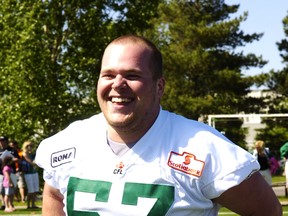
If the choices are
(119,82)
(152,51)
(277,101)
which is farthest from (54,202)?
(277,101)

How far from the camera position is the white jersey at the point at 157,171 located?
3.96 metres

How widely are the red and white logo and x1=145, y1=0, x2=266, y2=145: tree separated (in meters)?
54.2

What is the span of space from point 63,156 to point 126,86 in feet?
1.64

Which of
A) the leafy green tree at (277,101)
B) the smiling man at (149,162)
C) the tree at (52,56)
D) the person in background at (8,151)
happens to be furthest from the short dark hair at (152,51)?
the leafy green tree at (277,101)

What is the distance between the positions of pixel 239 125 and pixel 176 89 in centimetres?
479

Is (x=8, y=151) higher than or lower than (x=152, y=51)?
higher

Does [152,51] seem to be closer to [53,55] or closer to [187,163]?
[187,163]

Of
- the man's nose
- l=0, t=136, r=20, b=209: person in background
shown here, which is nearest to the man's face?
the man's nose

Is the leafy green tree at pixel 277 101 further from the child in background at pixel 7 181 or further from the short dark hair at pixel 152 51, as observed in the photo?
the short dark hair at pixel 152 51

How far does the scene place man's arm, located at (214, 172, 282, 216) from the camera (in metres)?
3.98

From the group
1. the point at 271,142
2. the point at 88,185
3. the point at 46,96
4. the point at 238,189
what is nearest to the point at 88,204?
the point at 88,185

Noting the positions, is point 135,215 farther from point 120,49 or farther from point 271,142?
point 271,142

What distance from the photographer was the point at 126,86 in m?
3.97

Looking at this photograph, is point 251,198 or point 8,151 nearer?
point 251,198
